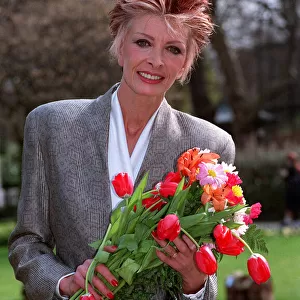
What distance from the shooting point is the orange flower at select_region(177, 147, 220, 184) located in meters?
2.26

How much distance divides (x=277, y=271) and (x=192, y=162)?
8.96 meters

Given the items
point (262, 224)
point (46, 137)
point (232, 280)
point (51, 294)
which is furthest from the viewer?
point (262, 224)

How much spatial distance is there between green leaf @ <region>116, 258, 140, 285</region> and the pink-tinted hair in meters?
0.85

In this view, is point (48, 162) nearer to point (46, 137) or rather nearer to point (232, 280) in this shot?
point (46, 137)

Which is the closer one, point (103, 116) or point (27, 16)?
point (103, 116)

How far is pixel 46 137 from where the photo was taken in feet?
8.78

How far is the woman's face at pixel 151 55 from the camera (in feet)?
8.63

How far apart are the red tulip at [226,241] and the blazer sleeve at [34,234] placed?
62cm

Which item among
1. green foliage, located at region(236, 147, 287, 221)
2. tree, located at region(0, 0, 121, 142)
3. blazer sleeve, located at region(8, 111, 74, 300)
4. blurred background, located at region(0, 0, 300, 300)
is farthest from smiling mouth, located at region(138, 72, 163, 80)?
green foliage, located at region(236, 147, 287, 221)

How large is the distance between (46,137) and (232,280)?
323 centimetres

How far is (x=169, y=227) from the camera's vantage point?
2098mm

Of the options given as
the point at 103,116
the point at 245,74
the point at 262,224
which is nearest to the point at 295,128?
the point at 245,74

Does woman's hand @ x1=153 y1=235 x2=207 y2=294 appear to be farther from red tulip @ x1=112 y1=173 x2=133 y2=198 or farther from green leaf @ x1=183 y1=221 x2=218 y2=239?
red tulip @ x1=112 y1=173 x2=133 y2=198

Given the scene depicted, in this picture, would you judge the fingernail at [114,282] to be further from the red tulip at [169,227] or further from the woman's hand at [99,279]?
the red tulip at [169,227]
